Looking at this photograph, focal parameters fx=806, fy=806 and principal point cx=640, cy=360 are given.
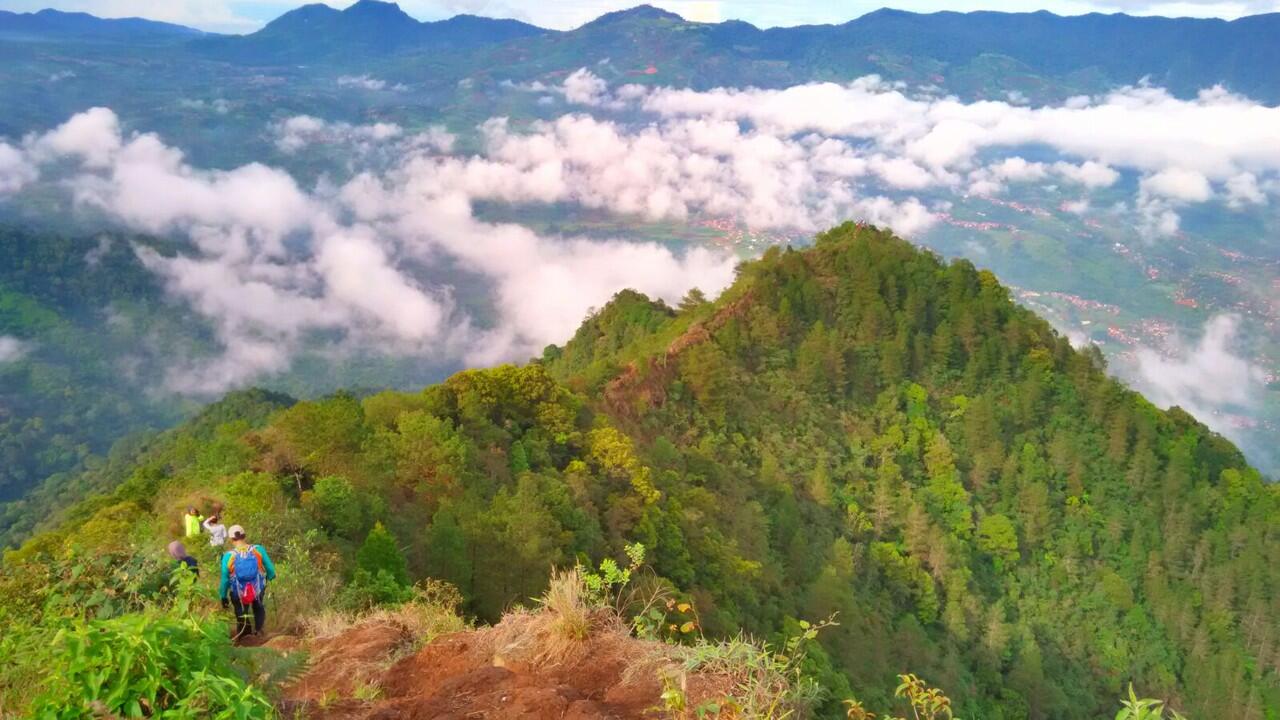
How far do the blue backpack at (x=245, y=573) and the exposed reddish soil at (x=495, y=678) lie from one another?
1.64 meters

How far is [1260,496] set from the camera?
185ft

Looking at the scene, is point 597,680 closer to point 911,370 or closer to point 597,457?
point 597,457

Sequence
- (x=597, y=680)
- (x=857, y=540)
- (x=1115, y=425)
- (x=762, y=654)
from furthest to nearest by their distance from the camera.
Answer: (x=1115, y=425), (x=857, y=540), (x=597, y=680), (x=762, y=654)

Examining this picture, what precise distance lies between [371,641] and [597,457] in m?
23.0

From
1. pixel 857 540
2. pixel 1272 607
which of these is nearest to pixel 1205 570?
pixel 1272 607

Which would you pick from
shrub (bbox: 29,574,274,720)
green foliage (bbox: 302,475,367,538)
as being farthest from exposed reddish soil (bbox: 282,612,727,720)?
green foliage (bbox: 302,475,367,538)

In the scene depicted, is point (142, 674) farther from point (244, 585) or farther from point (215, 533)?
point (215, 533)

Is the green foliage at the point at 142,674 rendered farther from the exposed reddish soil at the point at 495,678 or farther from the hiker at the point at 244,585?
the hiker at the point at 244,585

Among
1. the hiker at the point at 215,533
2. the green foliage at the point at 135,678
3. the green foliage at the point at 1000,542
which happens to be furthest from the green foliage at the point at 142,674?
the green foliage at the point at 1000,542

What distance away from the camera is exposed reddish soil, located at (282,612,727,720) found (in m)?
6.96

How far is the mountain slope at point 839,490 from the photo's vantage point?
22.2 metres

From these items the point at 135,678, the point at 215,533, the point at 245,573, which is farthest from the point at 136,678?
the point at 215,533

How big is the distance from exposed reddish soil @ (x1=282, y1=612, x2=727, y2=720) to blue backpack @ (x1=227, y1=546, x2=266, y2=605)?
5.37ft

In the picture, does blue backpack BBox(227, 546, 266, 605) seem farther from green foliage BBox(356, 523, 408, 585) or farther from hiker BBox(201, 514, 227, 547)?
green foliage BBox(356, 523, 408, 585)
